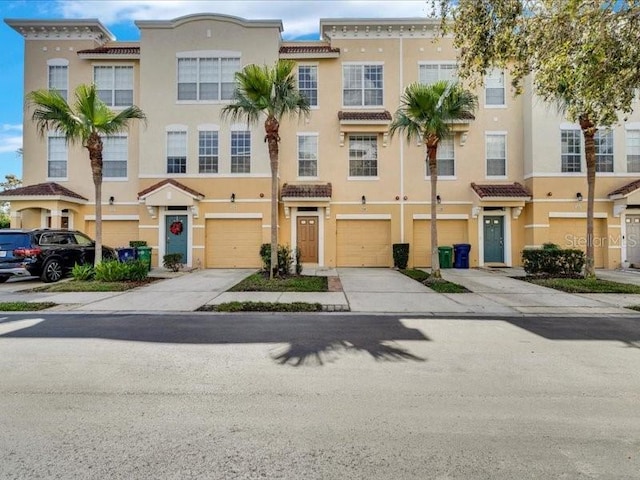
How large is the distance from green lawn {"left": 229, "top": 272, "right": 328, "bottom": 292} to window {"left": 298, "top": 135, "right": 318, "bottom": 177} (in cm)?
695

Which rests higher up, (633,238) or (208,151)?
(208,151)

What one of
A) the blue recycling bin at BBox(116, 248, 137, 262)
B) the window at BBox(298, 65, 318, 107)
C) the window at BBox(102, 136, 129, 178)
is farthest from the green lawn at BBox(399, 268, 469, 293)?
the window at BBox(102, 136, 129, 178)

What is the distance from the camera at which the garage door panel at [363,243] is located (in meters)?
18.7

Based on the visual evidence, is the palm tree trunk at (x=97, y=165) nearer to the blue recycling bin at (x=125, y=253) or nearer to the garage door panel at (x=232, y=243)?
the blue recycling bin at (x=125, y=253)

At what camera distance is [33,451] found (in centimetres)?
314

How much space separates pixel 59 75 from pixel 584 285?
23939 millimetres

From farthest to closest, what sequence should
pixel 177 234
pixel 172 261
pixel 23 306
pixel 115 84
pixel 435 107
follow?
1. pixel 115 84
2. pixel 177 234
3. pixel 172 261
4. pixel 435 107
5. pixel 23 306

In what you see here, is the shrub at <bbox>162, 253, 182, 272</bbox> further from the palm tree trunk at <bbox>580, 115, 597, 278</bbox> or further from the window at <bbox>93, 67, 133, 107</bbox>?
the palm tree trunk at <bbox>580, 115, 597, 278</bbox>

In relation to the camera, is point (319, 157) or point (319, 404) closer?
point (319, 404)

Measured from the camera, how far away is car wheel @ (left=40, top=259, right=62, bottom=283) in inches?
535

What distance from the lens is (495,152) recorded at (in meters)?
18.7

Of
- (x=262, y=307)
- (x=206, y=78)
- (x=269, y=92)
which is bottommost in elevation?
(x=262, y=307)

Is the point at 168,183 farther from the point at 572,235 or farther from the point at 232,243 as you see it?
the point at 572,235

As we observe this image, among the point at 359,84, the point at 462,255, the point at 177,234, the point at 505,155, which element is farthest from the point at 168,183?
the point at 505,155
